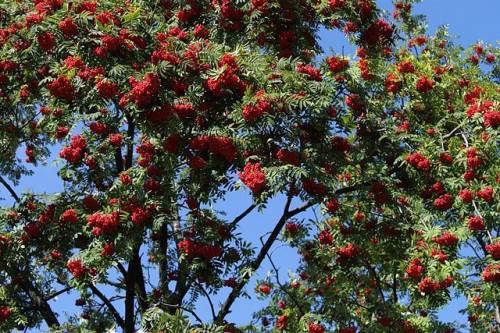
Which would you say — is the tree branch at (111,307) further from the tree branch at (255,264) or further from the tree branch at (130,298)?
the tree branch at (255,264)

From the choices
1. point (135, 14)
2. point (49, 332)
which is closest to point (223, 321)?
point (49, 332)

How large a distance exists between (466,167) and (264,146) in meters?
2.92

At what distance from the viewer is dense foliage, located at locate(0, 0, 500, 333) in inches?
385

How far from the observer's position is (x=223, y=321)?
10789mm

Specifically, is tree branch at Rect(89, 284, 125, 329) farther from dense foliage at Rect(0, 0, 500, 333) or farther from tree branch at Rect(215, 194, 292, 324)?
tree branch at Rect(215, 194, 292, 324)

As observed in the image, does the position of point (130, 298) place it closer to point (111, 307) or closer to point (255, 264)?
point (111, 307)

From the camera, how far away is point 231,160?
9.77 meters

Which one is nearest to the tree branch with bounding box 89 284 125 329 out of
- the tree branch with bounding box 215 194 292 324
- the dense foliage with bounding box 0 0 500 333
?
the dense foliage with bounding box 0 0 500 333

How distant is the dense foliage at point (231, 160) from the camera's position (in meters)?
9.78

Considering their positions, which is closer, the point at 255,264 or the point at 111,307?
the point at 255,264

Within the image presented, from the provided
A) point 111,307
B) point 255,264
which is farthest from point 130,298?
point 255,264

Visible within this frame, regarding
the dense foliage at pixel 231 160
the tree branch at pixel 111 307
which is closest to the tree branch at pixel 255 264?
the dense foliage at pixel 231 160

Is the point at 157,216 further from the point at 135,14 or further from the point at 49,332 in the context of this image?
the point at 135,14

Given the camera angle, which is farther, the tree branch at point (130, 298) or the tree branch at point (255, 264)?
the tree branch at point (130, 298)
